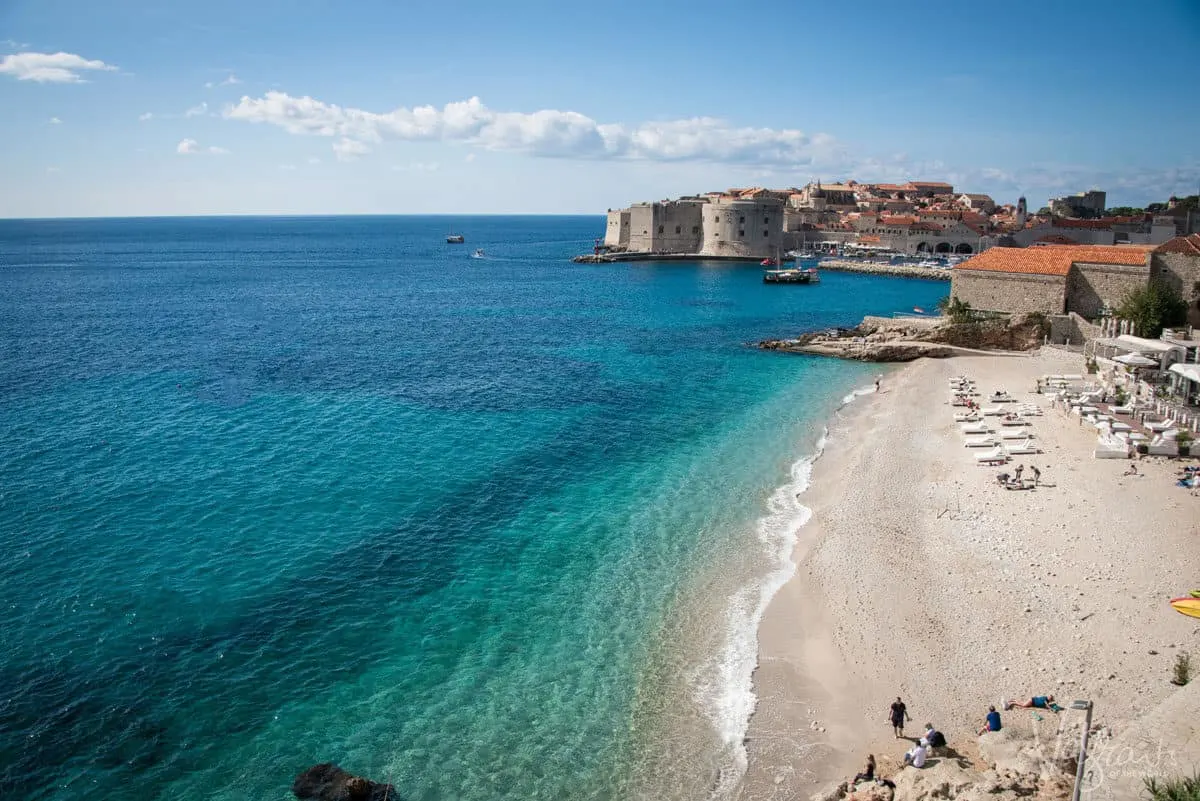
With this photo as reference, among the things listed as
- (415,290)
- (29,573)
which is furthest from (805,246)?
(29,573)

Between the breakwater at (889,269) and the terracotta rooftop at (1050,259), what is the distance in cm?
3852

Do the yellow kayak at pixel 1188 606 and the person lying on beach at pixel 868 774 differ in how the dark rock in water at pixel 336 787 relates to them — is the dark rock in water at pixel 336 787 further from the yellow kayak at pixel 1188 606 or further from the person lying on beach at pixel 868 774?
the yellow kayak at pixel 1188 606

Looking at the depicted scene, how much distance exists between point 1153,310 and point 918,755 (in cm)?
2943

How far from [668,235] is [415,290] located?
1425 inches

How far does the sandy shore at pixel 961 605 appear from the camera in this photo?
11086mm

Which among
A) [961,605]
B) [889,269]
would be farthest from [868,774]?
[889,269]

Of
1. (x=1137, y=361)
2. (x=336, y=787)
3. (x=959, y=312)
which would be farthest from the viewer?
(x=959, y=312)

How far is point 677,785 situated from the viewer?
10359 mm

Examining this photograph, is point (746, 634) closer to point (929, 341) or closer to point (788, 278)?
point (929, 341)

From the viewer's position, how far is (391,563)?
16.4 metres

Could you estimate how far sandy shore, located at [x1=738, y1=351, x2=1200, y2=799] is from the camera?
1109 cm

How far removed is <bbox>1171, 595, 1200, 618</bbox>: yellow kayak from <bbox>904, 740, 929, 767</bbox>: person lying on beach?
227 inches

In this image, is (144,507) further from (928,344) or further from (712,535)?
(928,344)

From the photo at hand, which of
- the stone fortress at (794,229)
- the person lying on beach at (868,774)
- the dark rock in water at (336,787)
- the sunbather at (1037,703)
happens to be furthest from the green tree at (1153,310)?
the stone fortress at (794,229)
